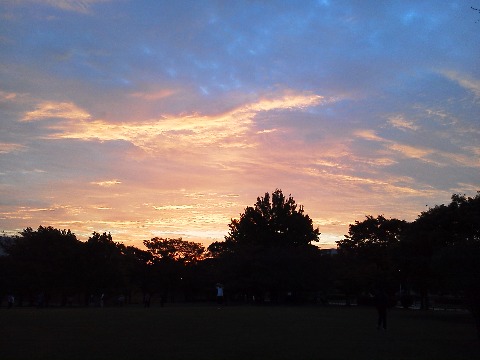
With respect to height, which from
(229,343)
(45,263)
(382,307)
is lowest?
(229,343)

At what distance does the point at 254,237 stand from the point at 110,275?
23.0m

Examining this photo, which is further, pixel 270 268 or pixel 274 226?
pixel 274 226

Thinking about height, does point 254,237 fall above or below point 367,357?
above

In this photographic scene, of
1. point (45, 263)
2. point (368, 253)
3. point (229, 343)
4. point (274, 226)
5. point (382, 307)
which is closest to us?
point (229, 343)

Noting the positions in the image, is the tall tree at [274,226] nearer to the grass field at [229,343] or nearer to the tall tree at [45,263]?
the tall tree at [45,263]

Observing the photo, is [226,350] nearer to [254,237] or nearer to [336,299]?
[254,237]

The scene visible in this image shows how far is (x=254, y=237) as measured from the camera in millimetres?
79938

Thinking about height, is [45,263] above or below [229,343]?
above

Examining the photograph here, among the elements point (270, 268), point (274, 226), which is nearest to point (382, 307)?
point (270, 268)

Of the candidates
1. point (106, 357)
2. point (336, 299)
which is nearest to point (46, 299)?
point (336, 299)

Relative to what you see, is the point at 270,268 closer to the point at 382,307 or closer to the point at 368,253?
the point at 368,253

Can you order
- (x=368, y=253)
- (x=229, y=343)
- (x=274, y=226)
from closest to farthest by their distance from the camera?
(x=229, y=343)
(x=368, y=253)
(x=274, y=226)

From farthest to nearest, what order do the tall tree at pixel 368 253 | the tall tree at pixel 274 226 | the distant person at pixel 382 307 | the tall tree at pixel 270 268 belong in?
the tall tree at pixel 274 226, the tall tree at pixel 270 268, the tall tree at pixel 368 253, the distant person at pixel 382 307

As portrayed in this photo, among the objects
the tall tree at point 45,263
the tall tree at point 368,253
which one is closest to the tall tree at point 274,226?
the tall tree at point 368,253
